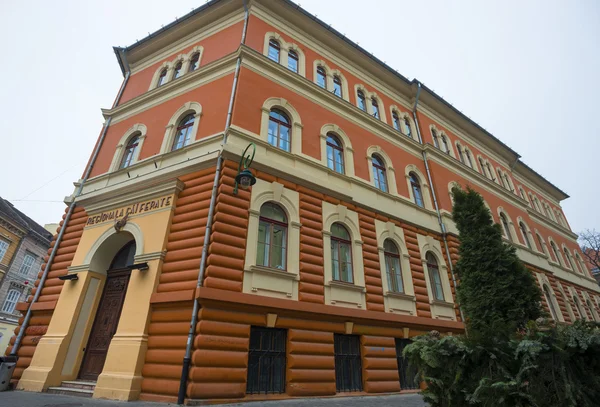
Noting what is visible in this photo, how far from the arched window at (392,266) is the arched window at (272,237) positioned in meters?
4.46

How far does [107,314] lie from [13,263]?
25.5 m

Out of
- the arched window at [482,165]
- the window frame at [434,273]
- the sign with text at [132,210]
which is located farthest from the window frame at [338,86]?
the arched window at [482,165]

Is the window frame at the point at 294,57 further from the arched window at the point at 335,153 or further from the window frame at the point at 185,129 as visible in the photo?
the window frame at the point at 185,129

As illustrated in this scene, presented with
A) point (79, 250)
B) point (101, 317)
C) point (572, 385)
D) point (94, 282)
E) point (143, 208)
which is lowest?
point (572, 385)

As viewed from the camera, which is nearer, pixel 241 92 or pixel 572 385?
pixel 572 385

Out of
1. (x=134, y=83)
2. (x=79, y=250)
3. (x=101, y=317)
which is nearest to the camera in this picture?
(x=101, y=317)

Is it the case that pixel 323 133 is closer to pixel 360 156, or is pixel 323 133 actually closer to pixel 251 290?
pixel 360 156

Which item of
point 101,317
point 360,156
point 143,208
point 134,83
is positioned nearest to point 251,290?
point 143,208

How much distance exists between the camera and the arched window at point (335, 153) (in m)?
12.3

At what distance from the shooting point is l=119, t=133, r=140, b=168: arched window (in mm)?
12234

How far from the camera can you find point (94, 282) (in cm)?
988

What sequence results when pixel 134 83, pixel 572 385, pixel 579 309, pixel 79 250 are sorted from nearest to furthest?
pixel 572 385, pixel 79 250, pixel 134 83, pixel 579 309

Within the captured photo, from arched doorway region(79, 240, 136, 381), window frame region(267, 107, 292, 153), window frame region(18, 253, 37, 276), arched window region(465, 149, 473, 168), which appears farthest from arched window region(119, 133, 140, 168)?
window frame region(18, 253, 37, 276)

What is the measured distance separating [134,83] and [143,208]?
27.8 ft
